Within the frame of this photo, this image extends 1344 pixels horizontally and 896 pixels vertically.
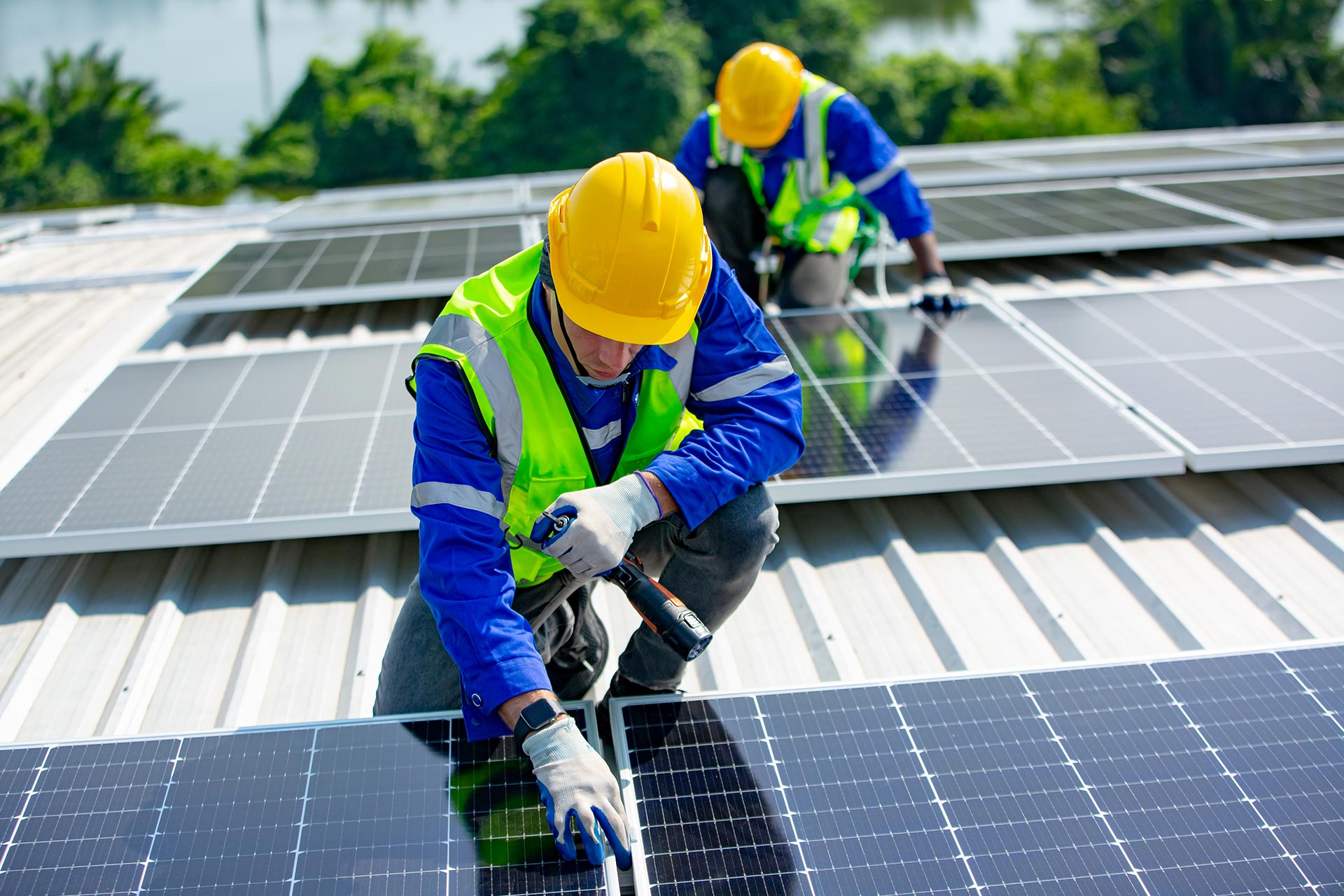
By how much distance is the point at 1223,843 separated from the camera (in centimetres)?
274

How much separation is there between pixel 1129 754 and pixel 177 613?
358 centimetres

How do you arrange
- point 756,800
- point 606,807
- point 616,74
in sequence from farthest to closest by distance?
point 616,74, point 756,800, point 606,807

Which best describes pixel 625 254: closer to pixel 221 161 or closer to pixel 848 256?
pixel 848 256

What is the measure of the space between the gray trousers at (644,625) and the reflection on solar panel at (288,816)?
0.17 meters

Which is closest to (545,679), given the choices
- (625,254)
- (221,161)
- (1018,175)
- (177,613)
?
(625,254)

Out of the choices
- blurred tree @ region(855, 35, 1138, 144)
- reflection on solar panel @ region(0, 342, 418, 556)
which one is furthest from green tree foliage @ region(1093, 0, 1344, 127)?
reflection on solar panel @ region(0, 342, 418, 556)

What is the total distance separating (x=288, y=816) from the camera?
281cm

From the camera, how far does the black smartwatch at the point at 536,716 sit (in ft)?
9.07

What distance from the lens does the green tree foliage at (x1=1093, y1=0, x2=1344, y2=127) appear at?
1969 inches

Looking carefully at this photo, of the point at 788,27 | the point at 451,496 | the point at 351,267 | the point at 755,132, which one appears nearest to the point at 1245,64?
the point at 788,27

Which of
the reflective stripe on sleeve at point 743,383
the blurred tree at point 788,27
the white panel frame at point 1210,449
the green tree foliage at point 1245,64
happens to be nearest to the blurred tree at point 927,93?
the blurred tree at point 788,27

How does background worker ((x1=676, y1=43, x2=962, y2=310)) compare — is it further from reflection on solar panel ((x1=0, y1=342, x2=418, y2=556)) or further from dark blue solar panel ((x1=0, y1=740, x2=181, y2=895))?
dark blue solar panel ((x1=0, y1=740, x2=181, y2=895))

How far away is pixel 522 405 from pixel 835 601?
1.72 m

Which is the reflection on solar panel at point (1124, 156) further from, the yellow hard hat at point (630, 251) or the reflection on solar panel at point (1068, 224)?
the yellow hard hat at point (630, 251)
